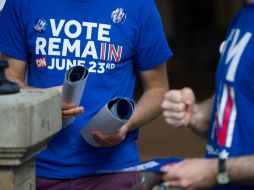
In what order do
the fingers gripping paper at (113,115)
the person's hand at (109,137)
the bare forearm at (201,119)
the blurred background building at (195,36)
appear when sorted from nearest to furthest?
the bare forearm at (201,119) < the fingers gripping paper at (113,115) < the person's hand at (109,137) < the blurred background building at (195,36)

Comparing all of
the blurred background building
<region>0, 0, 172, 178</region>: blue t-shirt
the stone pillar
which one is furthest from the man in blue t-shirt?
the blurred background building

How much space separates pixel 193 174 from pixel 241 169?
154 mm

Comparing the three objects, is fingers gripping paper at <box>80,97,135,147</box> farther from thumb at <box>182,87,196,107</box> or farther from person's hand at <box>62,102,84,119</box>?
thumb at <box>182,87,196,107</box>

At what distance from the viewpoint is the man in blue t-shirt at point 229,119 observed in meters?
3.06

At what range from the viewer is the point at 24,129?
10.2ft

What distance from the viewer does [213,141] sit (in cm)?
332

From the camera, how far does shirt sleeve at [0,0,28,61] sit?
414 cm

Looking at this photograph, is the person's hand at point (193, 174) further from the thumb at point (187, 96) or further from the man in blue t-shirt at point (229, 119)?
the thumb at point (187, 96)

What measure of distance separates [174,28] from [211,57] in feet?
2.31

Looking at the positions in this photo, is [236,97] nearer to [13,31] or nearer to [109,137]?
[109,137]

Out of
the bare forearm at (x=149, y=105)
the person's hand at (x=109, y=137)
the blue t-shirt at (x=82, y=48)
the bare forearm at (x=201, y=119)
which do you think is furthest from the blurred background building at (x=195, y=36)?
the bare forearm at (x=201, y=119)

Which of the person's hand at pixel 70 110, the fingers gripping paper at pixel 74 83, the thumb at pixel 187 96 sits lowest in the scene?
the person's hand at pixel 70 110

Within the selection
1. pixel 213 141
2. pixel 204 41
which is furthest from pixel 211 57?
pixel 213 141

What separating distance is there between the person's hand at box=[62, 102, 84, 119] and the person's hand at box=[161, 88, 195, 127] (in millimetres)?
679
